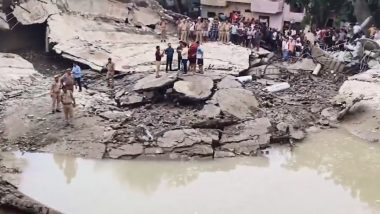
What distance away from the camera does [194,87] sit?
16.4 metres

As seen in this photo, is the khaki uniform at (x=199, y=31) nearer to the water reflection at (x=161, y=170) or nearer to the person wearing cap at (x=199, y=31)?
the person wearing cap at (x=199, y=31)

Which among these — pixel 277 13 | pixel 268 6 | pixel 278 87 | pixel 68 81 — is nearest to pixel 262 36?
pixel 278 87

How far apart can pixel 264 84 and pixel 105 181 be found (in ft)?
24.5

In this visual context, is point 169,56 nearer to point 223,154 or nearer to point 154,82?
point 154,82

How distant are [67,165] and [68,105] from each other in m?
1.83

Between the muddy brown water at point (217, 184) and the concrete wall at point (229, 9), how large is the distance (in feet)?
48.6

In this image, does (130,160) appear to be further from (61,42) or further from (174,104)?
(61,42)

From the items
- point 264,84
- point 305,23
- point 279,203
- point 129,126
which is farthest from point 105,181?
point 305,23

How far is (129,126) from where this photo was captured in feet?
49.4

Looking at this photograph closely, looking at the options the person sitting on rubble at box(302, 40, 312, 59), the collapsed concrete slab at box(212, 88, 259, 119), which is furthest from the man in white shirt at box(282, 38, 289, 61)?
the collapsed concrete slab at box(212, 88, 259, 119)

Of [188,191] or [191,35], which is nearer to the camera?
[188,191]

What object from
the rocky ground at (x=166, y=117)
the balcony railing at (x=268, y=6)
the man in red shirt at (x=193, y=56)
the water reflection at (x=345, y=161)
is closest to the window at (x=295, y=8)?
the balcony railing at (x=268, y=6)

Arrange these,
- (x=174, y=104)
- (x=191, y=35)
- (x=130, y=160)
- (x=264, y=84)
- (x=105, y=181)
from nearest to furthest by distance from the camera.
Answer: (x=105, y=181) < (x=130, y=160) < (x=174, y=104) < (x=264, y=84) < (x=191, y=35)

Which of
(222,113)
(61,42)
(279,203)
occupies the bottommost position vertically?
(279,203)
